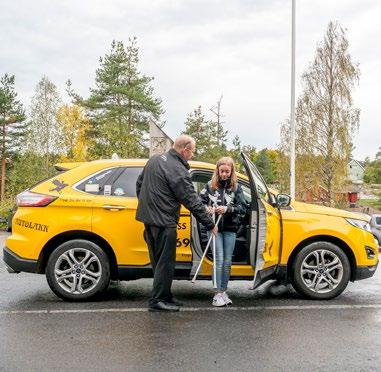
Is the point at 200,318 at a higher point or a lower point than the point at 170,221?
lower

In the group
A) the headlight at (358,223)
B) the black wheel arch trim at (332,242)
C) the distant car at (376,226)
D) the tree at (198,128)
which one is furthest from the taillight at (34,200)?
the tree at (198,128)

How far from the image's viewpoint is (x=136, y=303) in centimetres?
641

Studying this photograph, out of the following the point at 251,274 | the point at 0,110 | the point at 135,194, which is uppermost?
the point at 0,110

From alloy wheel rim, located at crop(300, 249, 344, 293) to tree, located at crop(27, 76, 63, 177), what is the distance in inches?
1756

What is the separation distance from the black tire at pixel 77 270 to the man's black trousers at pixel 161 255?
67 cm

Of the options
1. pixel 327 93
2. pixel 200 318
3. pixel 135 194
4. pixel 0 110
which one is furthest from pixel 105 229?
pixel 0 110

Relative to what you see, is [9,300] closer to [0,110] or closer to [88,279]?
[88,279]

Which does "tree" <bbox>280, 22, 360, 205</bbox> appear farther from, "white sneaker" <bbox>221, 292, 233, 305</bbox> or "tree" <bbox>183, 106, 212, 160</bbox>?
"white sneaker" <bbox>221, 292, 233, 305</bbox>

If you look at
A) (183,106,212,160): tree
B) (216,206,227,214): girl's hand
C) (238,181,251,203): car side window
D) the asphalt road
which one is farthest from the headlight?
(183,106,212,160): tree

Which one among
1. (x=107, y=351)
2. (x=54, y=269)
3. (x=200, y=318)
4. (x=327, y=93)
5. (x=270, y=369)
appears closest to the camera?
(x=270, y=369)

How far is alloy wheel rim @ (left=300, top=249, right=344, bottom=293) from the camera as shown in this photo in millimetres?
6477

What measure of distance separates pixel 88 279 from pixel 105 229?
0.60m

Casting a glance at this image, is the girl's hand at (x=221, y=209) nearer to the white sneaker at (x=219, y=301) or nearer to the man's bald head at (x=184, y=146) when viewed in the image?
the man's bald head at (x=184, y=146)

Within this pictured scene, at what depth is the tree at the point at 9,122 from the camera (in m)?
50.9
